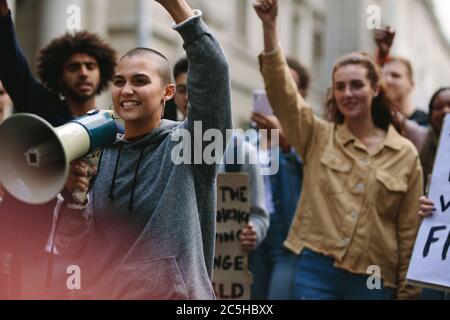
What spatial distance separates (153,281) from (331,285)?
1.80m

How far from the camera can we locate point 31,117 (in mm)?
2451

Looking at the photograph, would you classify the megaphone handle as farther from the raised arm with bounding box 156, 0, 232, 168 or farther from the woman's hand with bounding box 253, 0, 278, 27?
the woman's hand with bounding box 253, 0, 278, 27

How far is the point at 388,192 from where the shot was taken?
14.3 ft

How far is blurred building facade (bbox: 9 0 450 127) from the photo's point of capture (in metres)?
12.6

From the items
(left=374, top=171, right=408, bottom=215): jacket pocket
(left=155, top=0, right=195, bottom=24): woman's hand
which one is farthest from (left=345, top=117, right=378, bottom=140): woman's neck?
(left=155, top=0, right=195, bottom=24): woman's hand

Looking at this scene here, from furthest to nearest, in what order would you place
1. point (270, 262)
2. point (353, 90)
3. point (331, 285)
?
point (270, 262) → point (353, 90) → point (331, 285)

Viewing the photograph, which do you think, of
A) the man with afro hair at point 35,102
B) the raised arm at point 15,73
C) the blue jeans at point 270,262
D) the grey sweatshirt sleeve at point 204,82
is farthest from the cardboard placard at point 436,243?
the raised arm at point 15,73

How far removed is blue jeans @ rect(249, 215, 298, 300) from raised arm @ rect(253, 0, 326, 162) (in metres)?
0.79

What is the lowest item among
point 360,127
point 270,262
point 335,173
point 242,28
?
point 270,262

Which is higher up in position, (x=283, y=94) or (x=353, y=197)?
(x=283, y=94)

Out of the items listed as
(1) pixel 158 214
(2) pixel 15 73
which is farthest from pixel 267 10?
(1) pixel 158 214

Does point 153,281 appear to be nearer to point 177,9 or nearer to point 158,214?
point 158,214

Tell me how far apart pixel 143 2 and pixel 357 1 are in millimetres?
18114

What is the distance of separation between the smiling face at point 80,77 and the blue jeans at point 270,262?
144 centimetres
